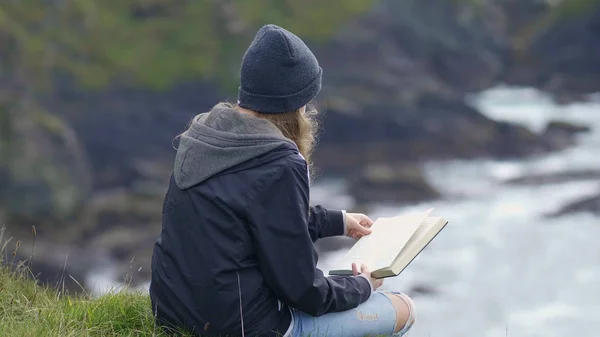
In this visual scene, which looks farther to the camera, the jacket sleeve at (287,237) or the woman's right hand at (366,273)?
the woman's right hand at (366,273)

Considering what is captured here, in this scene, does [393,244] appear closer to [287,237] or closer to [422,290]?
[287,237]

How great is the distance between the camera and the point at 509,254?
26.2m

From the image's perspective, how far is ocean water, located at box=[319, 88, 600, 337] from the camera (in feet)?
71.1

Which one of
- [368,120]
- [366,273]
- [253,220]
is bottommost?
[368,120]

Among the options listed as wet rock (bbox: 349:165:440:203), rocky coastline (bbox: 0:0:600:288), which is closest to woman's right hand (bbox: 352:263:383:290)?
rocky coastline (bbox: 0:0:600:288)

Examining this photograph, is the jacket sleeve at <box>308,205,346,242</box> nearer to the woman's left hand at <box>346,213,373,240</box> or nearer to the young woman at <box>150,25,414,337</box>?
the woman's left hand at <box>346,213,373,240</box>

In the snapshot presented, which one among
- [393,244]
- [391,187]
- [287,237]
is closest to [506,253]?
[391,187]

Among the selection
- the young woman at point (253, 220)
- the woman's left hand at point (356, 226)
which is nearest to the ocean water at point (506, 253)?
the woman's left hand at point (356, 226)

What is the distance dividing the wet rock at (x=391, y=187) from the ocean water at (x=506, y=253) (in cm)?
37

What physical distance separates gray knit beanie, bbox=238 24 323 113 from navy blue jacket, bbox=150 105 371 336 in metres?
0.22

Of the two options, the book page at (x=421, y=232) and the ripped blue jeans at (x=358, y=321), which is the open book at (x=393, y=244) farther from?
the ripped blue jeans at (x=358, y=321)

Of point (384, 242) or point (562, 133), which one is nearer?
point (384, 242)

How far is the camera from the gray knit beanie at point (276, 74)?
3336 millimetres

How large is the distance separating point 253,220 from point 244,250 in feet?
0.44
